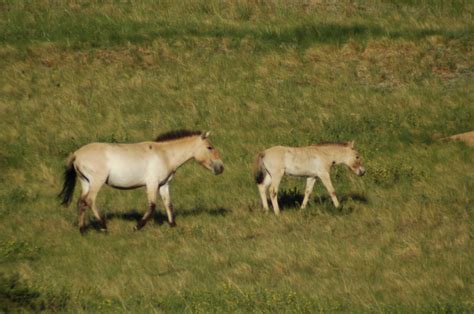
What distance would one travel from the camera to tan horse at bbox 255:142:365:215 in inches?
812

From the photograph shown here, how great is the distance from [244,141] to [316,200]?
191 inches

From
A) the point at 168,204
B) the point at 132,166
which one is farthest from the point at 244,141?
the point at 132,166

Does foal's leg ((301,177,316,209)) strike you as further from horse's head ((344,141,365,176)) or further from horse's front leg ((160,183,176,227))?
horse's front leg ((160,183,176,227))

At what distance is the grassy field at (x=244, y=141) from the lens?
15.6 metres

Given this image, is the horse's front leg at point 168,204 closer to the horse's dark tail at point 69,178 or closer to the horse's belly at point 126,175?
the horse's belly at point 126,175

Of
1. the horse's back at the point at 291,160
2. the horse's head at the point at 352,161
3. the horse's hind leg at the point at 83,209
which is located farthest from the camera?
the horse's head at the point at 352,161

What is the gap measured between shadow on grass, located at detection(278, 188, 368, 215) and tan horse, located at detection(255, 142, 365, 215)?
0.25 metres

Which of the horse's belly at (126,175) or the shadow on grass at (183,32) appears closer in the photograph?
the horse's belly at (126,175)

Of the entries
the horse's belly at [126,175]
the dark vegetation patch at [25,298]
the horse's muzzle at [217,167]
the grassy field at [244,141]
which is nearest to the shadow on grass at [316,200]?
the grassy field at [244,141]

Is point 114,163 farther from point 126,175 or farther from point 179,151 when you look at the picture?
point 179,151

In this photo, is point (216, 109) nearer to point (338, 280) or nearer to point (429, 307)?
point (338, 280)

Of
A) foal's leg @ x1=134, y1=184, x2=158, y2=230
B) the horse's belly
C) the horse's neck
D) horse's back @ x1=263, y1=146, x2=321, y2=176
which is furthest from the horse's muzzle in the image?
the horse's belly

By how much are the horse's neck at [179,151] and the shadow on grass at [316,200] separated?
238 centimetres

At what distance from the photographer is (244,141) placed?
2656 cm
